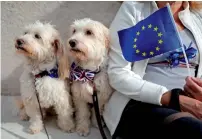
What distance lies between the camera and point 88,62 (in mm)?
2363

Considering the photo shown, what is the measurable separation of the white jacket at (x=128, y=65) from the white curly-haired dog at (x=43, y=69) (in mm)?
331

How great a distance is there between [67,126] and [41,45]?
0.61 metres

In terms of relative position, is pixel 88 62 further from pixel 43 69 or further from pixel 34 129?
pixel 34 129

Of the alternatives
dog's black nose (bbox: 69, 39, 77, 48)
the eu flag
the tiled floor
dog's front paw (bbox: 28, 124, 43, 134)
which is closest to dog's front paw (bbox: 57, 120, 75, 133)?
the tiled floor

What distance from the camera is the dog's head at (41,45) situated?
231 centimetres

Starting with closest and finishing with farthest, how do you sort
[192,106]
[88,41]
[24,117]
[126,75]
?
[192,106] < [126,75] < [88,41] < [24,117]

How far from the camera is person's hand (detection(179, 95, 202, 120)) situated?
2.00 meters

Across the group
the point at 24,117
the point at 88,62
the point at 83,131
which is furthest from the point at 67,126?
the point at 88,62

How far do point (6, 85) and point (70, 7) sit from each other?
0.88 metres

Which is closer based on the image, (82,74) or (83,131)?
(82,74)

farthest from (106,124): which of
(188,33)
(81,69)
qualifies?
(188,33)

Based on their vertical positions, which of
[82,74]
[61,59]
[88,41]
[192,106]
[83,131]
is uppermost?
[88,41]

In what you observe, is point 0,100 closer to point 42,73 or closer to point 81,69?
point 42,73

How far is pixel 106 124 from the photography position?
2.42 m
